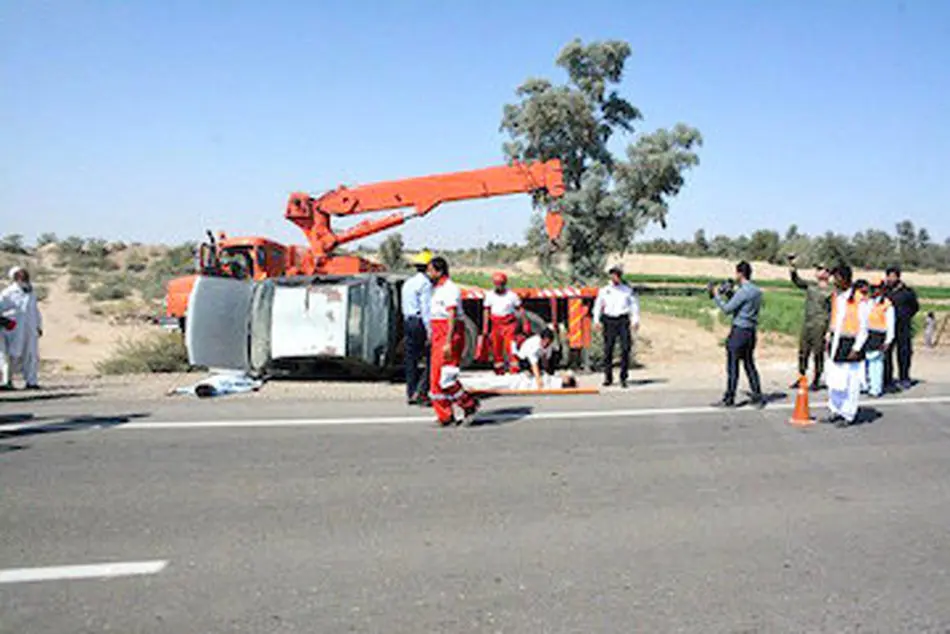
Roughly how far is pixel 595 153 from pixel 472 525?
40.4 m

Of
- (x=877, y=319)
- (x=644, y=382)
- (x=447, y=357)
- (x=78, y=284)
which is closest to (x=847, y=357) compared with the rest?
(x=877, y=319)

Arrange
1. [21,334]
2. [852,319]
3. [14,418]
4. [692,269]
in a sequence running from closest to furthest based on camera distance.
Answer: [14,418]
[852,319]
[21,334]
[692,269]

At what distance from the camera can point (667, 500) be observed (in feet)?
19.2

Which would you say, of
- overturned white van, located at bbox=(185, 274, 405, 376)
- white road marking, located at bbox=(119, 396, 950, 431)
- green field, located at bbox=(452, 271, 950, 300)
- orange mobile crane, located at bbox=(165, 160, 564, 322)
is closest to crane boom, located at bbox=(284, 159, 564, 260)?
orange mobile crane, located at bbox=(165, 160, 564, 322)

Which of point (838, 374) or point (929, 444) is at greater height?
point (838, 374)

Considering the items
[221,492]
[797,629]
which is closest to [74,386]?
[221,492]

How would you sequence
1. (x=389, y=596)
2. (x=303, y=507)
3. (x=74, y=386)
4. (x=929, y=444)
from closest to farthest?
(x=389, y=596)
(x=303, y=507)
(x=929, y=444)
(x=74, y=386)

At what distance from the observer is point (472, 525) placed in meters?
5.20

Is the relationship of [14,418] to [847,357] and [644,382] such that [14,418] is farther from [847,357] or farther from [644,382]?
[847,357]

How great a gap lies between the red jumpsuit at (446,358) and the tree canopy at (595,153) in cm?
3348

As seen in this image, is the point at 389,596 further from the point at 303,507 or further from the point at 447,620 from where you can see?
the point at 303,507

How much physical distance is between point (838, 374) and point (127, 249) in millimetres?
68473

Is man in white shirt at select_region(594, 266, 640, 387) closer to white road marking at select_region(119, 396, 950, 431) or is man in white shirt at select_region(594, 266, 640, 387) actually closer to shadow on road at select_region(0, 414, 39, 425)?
white road marking at select_region(119, 396, 950, 431)

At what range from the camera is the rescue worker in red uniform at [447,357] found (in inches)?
324
